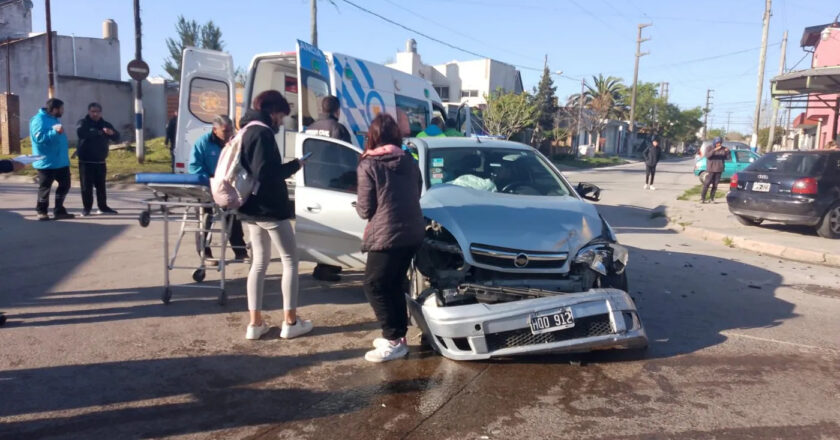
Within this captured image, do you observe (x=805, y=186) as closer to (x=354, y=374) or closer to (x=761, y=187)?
(x=761, y=187)

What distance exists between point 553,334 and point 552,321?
139mm

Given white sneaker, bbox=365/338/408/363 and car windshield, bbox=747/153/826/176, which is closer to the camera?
white sneaker, bbox=365/338/408/363

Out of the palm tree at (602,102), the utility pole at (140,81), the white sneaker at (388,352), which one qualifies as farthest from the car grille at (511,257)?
the palm tree at (602,102)

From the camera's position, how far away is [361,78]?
10.7 meters

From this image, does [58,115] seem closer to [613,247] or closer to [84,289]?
[84,289]

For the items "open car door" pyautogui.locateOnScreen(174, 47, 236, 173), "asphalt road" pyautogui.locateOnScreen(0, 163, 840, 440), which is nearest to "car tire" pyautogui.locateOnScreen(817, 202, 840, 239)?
"asphalt road" pyautogui.locateOnScreen(0, 163, 840, 440)

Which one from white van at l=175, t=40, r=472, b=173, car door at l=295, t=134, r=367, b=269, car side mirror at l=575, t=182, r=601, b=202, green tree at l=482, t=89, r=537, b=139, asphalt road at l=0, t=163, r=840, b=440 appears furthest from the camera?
green tree at l=482, t=89, r=537, b=139

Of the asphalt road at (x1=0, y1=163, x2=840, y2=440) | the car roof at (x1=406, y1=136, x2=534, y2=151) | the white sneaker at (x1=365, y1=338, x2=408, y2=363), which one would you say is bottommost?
the asphalt road at (x1=0, y1=163, x2=840, y2=440)

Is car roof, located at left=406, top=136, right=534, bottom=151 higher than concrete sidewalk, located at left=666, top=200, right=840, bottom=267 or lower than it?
higher

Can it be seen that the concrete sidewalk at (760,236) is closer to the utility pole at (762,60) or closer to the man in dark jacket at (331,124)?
the man in dark jacket at (331,124)

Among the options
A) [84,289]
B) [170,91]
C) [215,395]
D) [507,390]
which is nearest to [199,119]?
[84,289]

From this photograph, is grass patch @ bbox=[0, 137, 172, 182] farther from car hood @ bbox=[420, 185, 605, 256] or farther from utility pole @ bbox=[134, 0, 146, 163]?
car hood @ bbox=[420, 185, 605, 256]

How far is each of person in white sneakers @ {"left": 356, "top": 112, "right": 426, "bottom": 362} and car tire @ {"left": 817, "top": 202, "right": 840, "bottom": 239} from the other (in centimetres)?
903

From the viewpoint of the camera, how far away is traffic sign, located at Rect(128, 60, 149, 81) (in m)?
16.6
